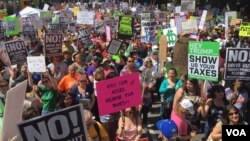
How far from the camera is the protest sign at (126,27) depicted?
13.6 m

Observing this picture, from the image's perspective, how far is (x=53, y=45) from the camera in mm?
10125

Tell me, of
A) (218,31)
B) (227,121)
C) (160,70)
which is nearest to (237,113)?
(227,121)

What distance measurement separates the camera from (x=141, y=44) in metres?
14.2

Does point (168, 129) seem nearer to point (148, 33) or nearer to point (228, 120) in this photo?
point (228, 120)

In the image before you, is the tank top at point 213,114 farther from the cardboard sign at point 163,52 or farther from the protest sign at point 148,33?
the protest sign at point 148,33

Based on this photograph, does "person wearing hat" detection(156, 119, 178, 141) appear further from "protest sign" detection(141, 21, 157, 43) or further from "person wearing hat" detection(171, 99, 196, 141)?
"protest sign" detection(141, 21, 157, 43)

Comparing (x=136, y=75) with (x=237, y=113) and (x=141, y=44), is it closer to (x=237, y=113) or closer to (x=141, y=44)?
(x=237, y=113)

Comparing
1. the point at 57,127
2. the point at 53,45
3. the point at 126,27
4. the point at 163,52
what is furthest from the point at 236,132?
the point at 126,27

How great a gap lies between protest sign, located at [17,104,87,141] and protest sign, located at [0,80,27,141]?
0.62m

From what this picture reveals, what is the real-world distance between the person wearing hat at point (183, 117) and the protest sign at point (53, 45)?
4115mm

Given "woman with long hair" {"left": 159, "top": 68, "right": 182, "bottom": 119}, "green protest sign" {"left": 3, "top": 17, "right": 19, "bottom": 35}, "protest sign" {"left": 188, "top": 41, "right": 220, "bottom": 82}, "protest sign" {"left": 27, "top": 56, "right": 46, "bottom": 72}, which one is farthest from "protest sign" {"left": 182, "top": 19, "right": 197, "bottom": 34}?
"protest sign" {"left": 27, "top": 56, "right": 46, "bottom": 72}

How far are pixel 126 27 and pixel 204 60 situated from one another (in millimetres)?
6227

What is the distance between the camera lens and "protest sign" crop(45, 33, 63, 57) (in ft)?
32.7

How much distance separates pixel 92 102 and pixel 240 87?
2535 mm
